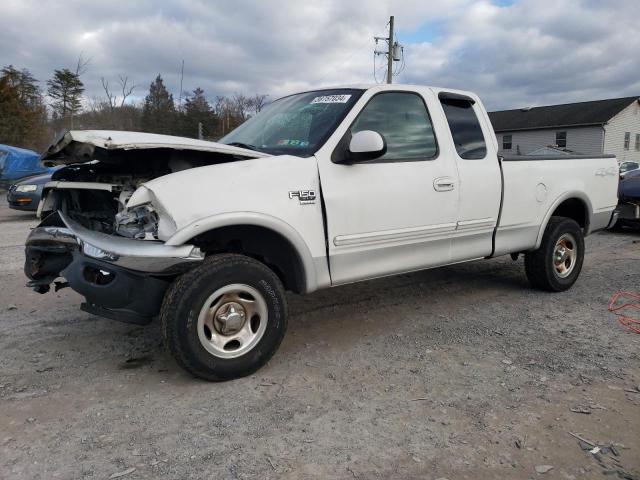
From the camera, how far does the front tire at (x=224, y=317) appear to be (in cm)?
304

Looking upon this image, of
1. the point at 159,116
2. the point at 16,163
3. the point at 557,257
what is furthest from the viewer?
the point at 159,116

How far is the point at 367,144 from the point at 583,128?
38.7 meters

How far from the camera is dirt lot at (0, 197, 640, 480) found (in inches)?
97.8

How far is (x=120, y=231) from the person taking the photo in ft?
10.5

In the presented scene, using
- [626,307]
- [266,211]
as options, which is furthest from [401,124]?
[626,307]

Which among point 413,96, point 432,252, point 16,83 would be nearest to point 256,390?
point 432,252

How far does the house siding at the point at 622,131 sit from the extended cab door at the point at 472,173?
36.1m

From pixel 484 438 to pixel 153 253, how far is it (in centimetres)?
209

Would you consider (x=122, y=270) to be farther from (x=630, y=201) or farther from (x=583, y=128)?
(x=583, y=128)

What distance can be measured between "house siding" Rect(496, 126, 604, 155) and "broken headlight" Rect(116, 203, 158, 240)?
1339 inches

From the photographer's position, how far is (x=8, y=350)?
150 inches

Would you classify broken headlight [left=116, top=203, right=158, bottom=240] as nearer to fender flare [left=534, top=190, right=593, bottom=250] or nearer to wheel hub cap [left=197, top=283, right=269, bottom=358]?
wheel hub cap [left=197, top=283, right=269, bottom=358]

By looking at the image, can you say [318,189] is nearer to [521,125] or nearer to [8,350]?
[8,350]

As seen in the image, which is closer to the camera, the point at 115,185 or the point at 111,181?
the point at 115,185
